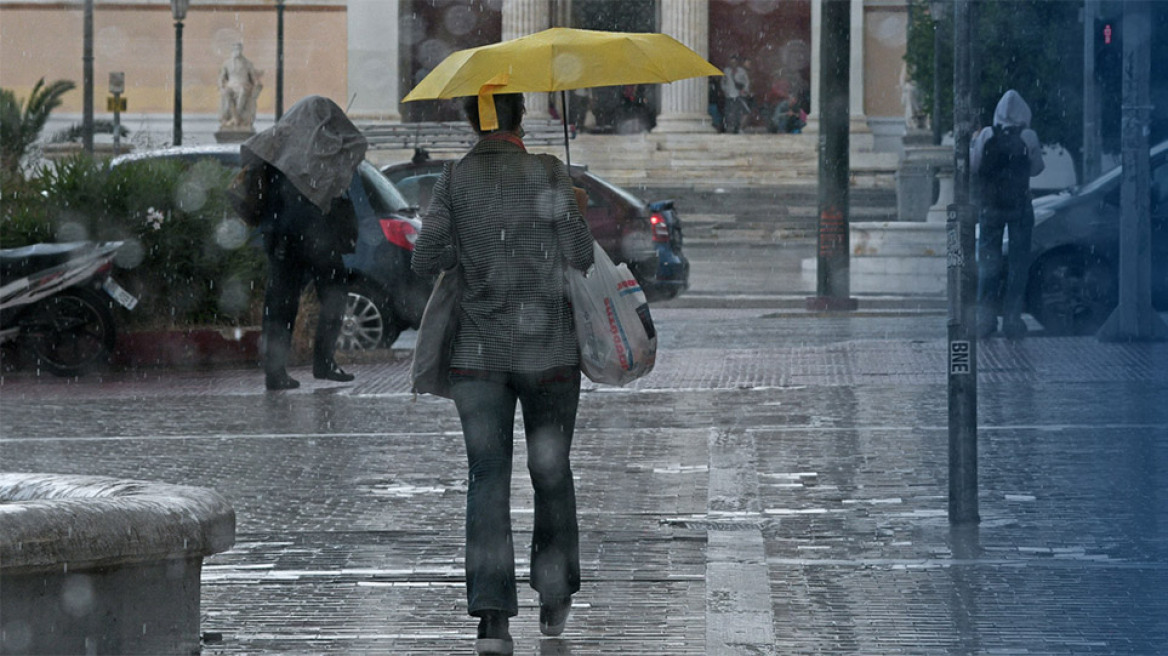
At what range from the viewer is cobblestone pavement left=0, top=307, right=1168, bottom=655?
5703 millimetres

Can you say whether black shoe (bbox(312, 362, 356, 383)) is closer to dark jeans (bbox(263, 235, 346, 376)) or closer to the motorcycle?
dark jeans (bbox(263, 235, 346, 376))

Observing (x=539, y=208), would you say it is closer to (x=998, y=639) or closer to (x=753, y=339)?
(x=998, y=639)

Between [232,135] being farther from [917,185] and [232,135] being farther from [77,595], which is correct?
[77,595]

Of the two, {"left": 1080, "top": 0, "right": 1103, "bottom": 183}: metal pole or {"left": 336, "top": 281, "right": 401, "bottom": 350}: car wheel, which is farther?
{"left": 1080, "top": 0, "right": 1103, "bottom": 183}: metal pole

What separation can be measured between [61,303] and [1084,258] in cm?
821

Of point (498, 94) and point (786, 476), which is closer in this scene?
point (498, 94)

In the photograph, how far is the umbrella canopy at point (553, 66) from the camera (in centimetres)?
556

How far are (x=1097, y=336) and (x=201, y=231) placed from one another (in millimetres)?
6791

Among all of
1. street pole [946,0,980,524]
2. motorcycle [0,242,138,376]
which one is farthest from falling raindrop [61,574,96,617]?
motorcycle [0,242,138,376]

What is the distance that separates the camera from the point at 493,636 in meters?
5.27

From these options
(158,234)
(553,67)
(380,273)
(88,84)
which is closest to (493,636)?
(553,67)

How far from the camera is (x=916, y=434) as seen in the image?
9.74 metres

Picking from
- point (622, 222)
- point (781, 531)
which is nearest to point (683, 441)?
point (781, 531)

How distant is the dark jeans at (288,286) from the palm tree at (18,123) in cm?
440
